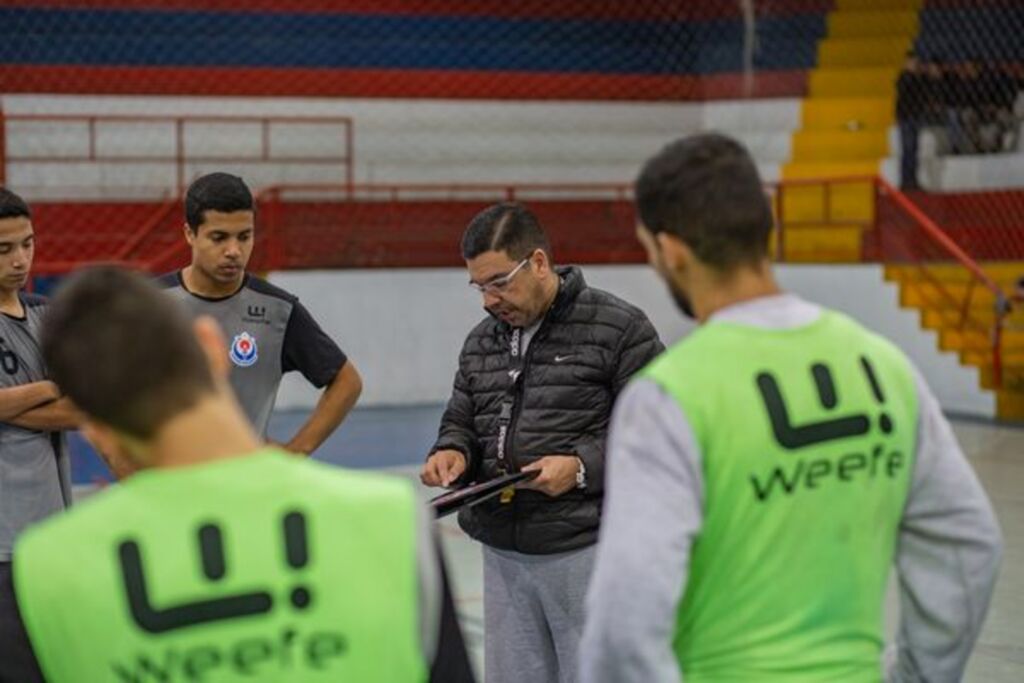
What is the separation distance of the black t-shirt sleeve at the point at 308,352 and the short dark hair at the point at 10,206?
0.75m

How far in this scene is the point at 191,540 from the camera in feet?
6.53

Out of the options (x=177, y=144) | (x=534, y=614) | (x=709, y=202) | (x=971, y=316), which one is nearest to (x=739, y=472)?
(x=709, y=202)

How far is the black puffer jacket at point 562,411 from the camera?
14.7 feet

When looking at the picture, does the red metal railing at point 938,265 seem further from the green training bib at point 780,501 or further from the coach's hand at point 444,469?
the green training bib at point 780,501

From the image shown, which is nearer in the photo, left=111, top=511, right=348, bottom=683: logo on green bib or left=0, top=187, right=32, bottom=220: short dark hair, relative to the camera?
left=111, top=511, right=348, bottom=683: logo on green bib

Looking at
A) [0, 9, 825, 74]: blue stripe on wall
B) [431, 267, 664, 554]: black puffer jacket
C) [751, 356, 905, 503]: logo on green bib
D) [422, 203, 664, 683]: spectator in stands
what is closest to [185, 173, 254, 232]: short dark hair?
[422, 203, 664, 683]: spectator in stands

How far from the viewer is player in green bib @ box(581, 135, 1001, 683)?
7.98ft

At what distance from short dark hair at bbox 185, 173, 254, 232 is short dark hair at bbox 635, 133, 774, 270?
7.62 ft

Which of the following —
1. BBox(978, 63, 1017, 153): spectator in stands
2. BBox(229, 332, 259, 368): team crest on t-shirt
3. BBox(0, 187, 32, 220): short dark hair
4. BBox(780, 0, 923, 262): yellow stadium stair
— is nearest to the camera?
BBox(0, 187, 32, 220): short dark hair

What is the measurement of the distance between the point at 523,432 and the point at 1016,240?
1217 cm

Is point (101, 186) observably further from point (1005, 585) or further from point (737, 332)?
point (737, 332)

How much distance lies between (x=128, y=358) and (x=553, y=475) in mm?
2471

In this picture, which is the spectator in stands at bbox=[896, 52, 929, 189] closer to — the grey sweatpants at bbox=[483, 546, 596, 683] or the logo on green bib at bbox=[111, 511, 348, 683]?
the grey sweatpants at bbox=[483, 546, 596, 683]

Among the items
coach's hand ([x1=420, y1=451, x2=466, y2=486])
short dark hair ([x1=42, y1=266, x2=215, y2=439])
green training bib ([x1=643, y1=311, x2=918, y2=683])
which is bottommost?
coach's hand ([x1=420, y1=451, x2=466, y2=486])
